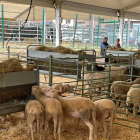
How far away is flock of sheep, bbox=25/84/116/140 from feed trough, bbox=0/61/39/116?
18cm

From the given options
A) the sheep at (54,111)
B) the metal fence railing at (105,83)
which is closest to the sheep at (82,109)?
the sheep at (54,111)

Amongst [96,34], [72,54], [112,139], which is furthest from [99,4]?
[112,139]

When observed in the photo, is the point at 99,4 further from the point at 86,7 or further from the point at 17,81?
the point at 17,81

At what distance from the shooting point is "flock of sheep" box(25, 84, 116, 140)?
334 cm

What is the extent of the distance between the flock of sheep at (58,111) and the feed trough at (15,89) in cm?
18

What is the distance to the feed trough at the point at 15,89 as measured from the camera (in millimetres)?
3480

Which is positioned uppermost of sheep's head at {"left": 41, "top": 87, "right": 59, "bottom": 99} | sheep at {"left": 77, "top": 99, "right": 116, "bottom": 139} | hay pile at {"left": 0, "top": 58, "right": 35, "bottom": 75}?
hay pile at {"left": 0, "top": 58, "right": 35, "bottom": 75}

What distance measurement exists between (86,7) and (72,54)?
5368mm

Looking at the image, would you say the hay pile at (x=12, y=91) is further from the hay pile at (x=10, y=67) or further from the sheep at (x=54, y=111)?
the sheep at (x=54, y=111)

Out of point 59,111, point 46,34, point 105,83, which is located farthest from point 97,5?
point 59,111

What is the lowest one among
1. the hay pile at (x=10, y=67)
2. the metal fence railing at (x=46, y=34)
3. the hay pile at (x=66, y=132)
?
the hay pile at (x=66, y=132)

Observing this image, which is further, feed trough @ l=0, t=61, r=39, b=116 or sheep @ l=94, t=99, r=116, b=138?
sheep @ l=94, t=99, r=116, b=138

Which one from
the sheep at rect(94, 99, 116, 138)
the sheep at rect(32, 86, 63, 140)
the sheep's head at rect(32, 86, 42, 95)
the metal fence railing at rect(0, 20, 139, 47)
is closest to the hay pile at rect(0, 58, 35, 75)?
the sheep's head at rect(32, 86, 42, 95)

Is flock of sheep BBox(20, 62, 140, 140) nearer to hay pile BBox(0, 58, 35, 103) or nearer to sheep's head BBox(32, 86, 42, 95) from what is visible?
sheep's head BBox(32, 86, 42, 95)
